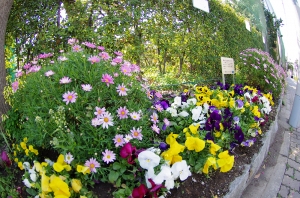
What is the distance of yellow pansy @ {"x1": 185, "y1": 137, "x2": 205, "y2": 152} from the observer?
2.01 m

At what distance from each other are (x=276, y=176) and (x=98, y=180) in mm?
2306

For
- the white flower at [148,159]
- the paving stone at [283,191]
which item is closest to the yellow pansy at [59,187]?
the white flower at [148,159]

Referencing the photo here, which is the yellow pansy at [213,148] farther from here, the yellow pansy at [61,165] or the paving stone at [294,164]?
the paving stone at [294,164]

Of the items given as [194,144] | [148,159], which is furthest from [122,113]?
[194,144]

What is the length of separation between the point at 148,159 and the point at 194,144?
1.56 ft

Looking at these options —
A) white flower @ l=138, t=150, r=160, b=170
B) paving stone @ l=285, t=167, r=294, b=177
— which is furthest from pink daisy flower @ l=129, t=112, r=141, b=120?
paving stone @ l=285, t=167, r=294, b=177

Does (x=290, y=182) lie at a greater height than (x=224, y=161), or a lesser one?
lesser

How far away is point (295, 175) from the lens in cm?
319

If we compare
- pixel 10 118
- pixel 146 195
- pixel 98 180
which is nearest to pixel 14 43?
pixel 10 118

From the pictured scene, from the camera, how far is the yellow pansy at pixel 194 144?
2008mm

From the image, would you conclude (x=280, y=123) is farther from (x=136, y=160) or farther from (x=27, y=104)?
(x=27, y=104)

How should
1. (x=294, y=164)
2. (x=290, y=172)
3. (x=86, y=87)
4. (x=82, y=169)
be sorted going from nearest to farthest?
(x=82, y=169), (x=86, y=87), (x=290, y=172), (x=294, y=164)

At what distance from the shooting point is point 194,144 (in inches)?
80.4

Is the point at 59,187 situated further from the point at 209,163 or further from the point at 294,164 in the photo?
the point at 294,164
